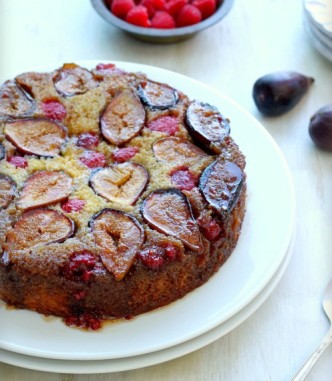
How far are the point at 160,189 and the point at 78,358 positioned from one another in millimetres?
700

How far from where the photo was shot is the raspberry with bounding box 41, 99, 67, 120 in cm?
277

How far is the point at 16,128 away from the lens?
8.82 ft

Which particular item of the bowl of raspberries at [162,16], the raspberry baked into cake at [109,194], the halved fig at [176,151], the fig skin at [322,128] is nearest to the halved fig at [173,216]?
the raspberry baked into cake at [109,194]

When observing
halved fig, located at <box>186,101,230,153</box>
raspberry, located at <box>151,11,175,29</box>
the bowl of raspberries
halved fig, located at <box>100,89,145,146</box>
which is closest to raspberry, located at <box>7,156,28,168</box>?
halved fig, located at <box>100,89,145,146</box>

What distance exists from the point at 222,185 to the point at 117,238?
473 mm

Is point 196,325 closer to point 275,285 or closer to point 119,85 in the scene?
point 275,285

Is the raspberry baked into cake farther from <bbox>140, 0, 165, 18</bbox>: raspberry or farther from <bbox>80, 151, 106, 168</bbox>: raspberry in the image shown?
<bbox>140, 0, 165, 18</bbox>: raspberry

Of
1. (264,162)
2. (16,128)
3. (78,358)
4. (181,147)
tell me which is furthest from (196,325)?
(16,128)

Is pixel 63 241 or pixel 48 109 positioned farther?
pixel 48 109

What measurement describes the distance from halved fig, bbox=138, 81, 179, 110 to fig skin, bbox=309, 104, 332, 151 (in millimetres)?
808

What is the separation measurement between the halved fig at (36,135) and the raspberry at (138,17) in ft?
3.97

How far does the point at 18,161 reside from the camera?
2.57 meters

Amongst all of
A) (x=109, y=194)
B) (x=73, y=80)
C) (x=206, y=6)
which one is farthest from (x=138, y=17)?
(x=109, y=194)

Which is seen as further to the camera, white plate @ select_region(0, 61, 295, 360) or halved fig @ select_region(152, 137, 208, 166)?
halved fig @ select_region(152, 137, 208, 166)
